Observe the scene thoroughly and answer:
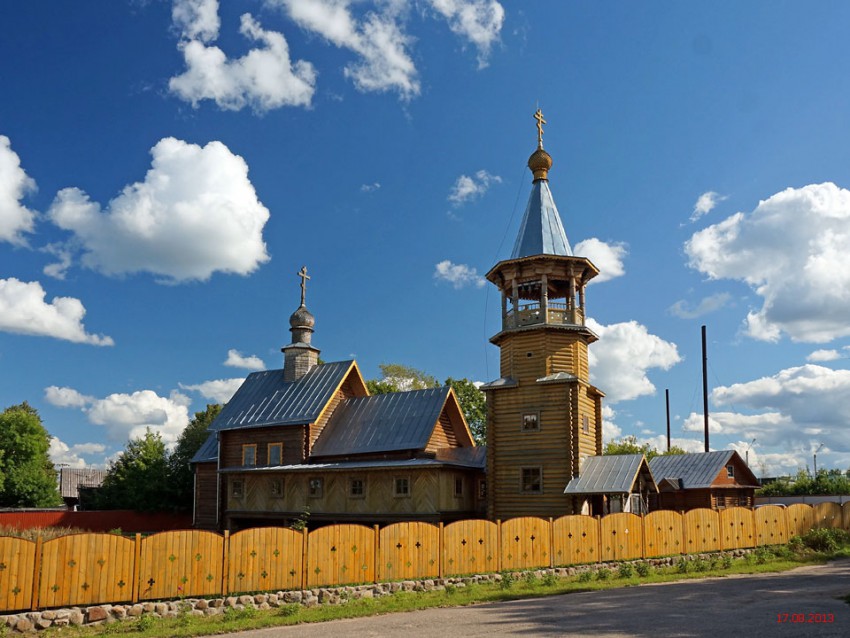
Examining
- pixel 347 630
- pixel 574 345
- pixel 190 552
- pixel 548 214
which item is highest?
pixel 548 214

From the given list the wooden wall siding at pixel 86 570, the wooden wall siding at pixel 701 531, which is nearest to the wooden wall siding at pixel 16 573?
the wooden wall siding at pixel 86 570

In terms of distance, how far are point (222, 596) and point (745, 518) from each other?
1892 cm

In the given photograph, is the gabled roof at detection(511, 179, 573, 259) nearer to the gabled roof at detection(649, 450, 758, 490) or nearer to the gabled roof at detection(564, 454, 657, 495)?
the gabled roof at detection(564, 454, 657, 495)

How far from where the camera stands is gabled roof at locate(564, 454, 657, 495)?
84.2 feet

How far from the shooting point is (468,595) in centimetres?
1750

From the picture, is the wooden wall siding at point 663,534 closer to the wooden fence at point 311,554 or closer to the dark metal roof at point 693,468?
the wooden fence at point 311,554

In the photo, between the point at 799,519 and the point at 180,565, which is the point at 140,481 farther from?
the point at 799,519

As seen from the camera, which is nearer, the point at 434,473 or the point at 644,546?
the point at 644,546

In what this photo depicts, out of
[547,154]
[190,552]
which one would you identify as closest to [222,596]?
[190,552]

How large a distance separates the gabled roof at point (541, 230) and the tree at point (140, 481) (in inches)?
1035

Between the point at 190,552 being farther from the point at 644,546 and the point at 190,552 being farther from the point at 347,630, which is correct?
the point at 644,546

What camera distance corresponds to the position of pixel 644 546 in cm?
2339

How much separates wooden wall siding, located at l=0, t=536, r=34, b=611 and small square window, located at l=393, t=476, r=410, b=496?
16.4 m

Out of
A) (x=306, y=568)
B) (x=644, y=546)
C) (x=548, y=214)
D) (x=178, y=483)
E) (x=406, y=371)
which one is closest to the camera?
(x=306, y=568)
